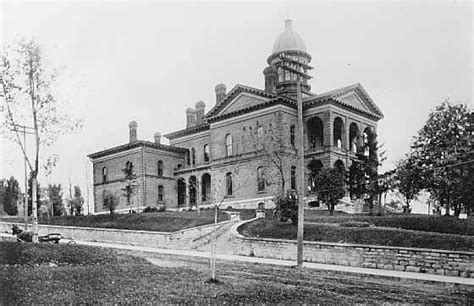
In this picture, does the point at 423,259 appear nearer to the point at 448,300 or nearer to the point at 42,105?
the point at 448,300

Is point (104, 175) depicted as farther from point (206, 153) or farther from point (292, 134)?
Answer: point (292, 134)

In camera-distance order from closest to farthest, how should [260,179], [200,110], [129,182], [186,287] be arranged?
[186,287]
[260,179]
[129,182]
[200,110]

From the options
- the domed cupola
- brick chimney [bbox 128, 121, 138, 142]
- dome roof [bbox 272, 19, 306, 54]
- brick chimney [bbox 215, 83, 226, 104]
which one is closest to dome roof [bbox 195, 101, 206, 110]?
brick chimney [bbox 215, 83, 226, 104]

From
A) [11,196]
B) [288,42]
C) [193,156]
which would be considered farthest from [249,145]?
[11,196]

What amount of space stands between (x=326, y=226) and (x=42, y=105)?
14.1m

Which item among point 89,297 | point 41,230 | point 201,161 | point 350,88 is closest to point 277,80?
point 350,88

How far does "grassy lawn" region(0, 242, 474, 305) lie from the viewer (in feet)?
35.7

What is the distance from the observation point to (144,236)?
29359 mm

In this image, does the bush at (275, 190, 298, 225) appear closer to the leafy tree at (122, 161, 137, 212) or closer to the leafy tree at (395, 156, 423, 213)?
the leafy tree at (395, 156, 423, 213)

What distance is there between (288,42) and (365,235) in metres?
32.5

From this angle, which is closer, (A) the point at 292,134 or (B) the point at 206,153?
(A) the point at 292,134

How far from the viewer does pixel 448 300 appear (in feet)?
43.4

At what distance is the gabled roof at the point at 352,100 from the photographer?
140 ft

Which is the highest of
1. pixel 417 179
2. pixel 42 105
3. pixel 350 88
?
pixel 350 88
